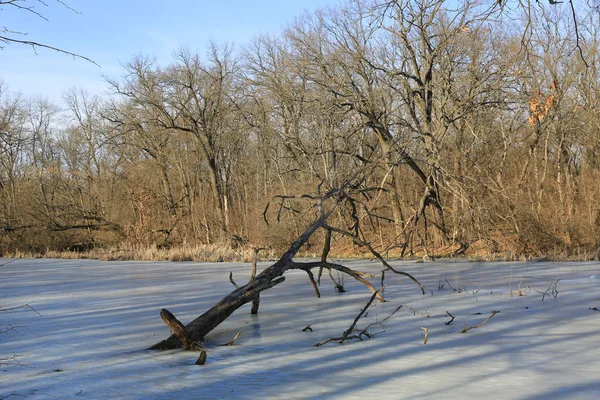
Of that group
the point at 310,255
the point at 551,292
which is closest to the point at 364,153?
the point at 310,255

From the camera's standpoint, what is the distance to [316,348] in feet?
18.9

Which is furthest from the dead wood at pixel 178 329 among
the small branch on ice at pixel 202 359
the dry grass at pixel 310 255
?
the dry grass at pixel 310 255

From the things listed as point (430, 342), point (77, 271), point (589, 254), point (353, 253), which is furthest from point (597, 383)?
point (353, 253)

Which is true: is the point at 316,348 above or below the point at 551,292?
below

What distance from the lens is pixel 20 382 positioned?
189 inches

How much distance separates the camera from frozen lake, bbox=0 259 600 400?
4.48m

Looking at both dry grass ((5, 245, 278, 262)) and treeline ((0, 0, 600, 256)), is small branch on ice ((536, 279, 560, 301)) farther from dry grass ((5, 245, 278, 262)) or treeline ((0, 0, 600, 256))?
dry grass ((5, 245, 278, 262))

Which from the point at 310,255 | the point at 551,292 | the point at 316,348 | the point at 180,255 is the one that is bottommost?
the point at 316,348

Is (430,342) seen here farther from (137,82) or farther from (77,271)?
(137,82)

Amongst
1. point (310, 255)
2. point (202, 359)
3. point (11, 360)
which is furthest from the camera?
point (310, 255)

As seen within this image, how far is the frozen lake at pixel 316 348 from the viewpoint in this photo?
14.7ft

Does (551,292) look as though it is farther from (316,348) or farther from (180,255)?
(180,255)

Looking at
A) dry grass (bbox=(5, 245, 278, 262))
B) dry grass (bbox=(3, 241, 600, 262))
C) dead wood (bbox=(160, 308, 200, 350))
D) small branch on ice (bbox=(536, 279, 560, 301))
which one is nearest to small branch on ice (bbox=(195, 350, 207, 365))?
dead wood (bbox=(160, 308, 200, 350))

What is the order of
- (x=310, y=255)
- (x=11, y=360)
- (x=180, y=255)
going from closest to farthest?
(x=11, y=360) < (x=180, y=255) < (x=310, y=255)
